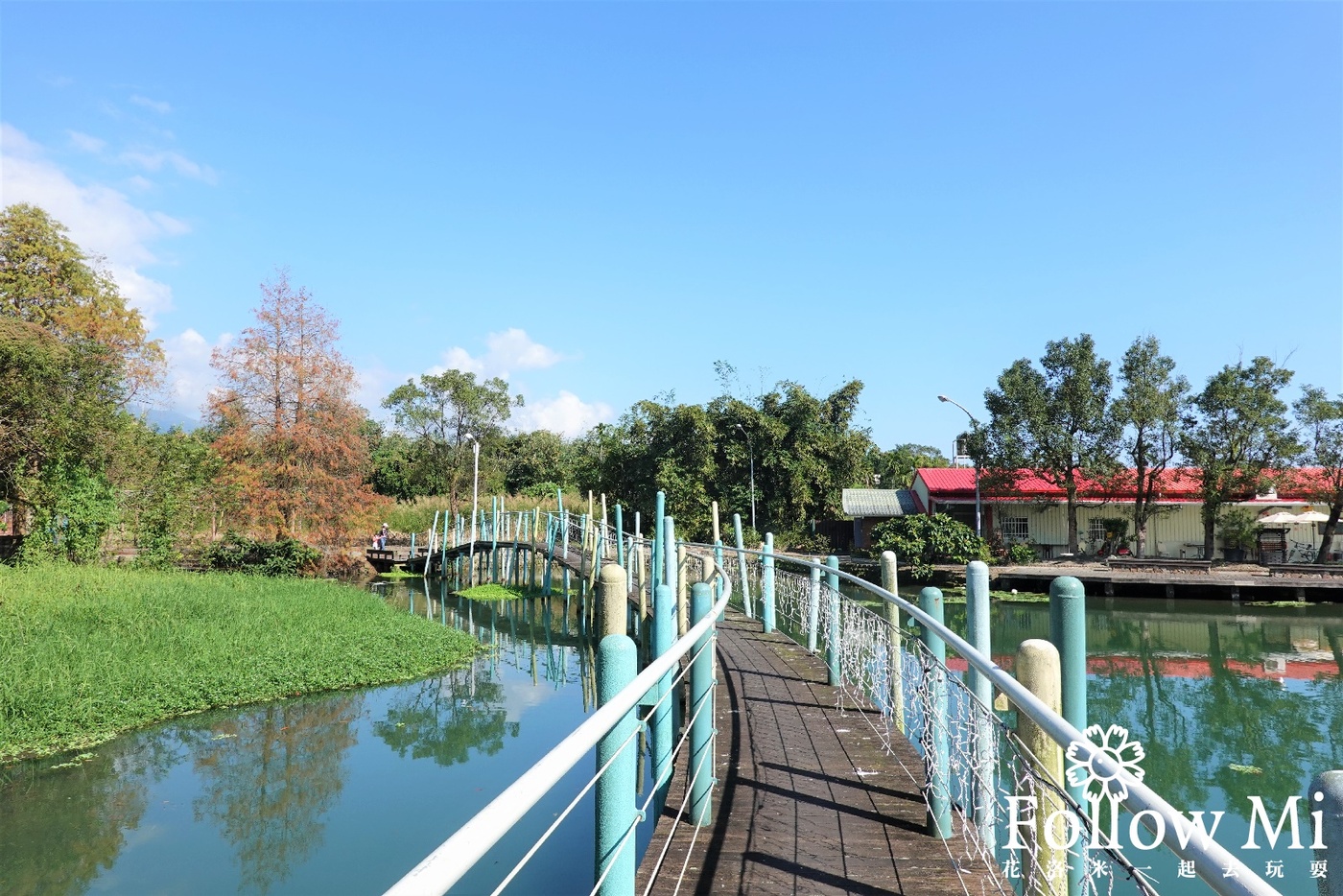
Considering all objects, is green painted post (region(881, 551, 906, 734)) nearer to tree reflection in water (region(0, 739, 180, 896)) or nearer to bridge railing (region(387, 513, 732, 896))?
bridge railing (region(387, 513, 732, 896))

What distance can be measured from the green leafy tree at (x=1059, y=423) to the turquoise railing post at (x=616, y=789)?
86.3ft

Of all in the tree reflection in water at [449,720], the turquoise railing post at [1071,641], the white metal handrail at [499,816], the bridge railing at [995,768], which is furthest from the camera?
the tree reflection in water at [449,720]

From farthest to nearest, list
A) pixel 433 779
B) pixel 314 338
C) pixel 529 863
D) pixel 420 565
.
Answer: pixel 420 565 → pixel 314 338 → pixel 433 779 → pixel 529 863

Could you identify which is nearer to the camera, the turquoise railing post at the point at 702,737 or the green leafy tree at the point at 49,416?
the turquoise railing post at the point at 702,737

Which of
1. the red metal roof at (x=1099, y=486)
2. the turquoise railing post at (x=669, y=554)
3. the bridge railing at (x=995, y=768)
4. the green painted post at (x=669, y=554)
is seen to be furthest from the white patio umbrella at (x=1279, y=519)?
the bridge railing at (x=995, y=768)

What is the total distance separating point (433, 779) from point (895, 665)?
5.40 meters

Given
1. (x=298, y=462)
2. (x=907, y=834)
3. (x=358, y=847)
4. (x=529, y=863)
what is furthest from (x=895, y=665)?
(x=298, y=462)

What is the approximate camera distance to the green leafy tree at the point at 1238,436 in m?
24.7

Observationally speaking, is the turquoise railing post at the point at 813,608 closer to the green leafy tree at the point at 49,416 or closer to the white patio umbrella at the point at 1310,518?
the green leafy tree at the point at 49,416

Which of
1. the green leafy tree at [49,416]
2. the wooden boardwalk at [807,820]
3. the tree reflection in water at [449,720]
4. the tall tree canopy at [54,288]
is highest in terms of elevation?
the tall tree canopy at [54,288]

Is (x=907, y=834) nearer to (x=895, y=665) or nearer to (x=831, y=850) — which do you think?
(x=831, y=850)

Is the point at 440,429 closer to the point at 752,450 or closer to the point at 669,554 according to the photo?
the point at 752,450

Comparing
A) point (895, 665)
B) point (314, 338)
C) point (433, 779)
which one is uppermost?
point (314, 338)

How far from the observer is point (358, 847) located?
22.0 feet
